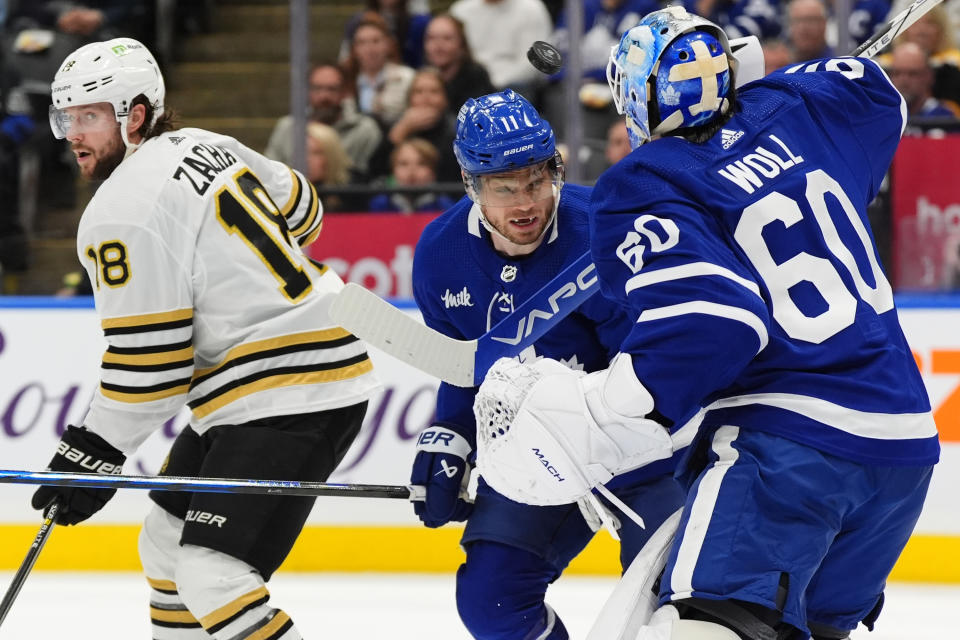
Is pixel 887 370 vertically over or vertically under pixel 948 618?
over

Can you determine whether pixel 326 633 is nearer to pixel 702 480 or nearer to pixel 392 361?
pixel 392 361

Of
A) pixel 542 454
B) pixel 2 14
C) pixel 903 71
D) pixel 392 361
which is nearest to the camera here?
pixel 542 454

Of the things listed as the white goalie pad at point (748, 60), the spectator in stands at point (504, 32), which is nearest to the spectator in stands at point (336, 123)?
the spectator in stands at point (504, 32)

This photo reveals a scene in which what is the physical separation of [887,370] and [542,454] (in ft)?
1.49

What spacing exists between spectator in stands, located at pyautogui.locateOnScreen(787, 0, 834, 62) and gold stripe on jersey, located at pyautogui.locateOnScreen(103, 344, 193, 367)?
106 inches

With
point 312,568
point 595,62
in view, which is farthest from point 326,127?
point 312,568

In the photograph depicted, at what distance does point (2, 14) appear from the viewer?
507 cm

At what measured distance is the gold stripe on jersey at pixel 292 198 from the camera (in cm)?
278

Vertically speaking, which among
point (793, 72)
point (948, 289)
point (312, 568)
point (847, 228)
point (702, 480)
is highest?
point (793, 72)

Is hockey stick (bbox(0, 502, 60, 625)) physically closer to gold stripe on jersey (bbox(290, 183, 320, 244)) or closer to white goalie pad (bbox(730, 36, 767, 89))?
gold stripe on jersey (bbox(290, 183, 320, 244))

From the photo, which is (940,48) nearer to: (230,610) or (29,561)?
(230,610)

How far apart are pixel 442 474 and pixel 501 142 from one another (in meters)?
0.60

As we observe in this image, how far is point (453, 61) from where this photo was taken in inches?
180

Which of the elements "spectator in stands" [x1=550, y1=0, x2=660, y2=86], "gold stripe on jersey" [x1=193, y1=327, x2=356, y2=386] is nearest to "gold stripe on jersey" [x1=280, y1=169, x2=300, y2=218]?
"gold stripe on jersey" [x1=193, y1=327, x2=356, y2=386]
